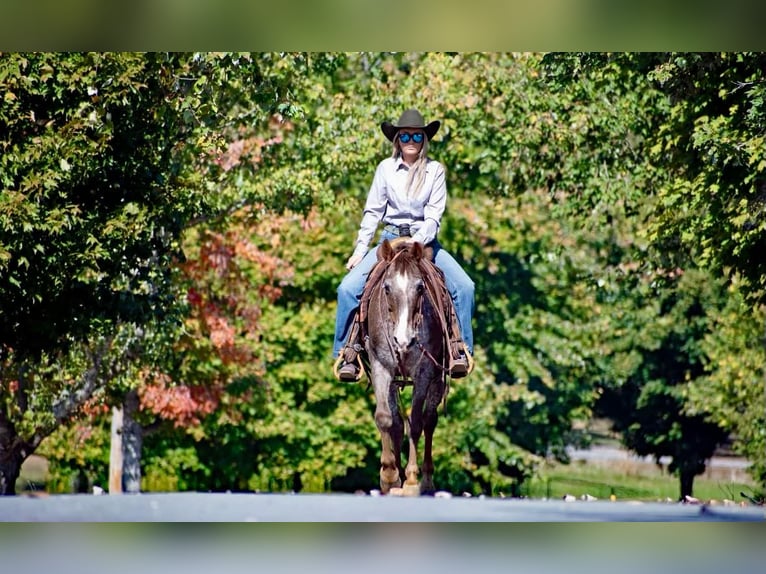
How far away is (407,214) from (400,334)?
1707 mm

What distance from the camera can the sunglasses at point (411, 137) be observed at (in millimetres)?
16312

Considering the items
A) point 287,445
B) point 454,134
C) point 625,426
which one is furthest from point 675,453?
point 454,134

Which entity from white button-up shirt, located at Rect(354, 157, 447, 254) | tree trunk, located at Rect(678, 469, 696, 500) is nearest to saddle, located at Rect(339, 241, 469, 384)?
white button-up shirt, located at Rect(354, 157, 447, 254)

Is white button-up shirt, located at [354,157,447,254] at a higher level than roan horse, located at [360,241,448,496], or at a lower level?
higher

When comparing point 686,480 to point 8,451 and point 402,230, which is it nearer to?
point 8,451

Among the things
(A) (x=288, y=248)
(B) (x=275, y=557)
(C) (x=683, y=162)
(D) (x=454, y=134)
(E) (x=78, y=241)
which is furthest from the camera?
(A) (x=288, y=248)

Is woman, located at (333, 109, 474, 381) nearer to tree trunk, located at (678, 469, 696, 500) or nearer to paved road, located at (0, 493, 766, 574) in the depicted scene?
paved road, located at (0, 493, 766, 574)

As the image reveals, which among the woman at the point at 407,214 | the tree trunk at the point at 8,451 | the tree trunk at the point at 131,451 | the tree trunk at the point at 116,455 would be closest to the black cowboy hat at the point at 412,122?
the woman at the point at 407,214

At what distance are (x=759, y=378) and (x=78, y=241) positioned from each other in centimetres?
1855

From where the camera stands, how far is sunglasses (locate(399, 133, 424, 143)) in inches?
642

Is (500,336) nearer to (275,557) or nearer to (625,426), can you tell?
(625,426)

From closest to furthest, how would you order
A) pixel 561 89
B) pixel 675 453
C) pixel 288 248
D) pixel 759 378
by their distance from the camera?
pixel 561 89, pixel 759 378, pixel 288 248, pixel 675 453

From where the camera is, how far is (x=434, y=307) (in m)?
15.4
